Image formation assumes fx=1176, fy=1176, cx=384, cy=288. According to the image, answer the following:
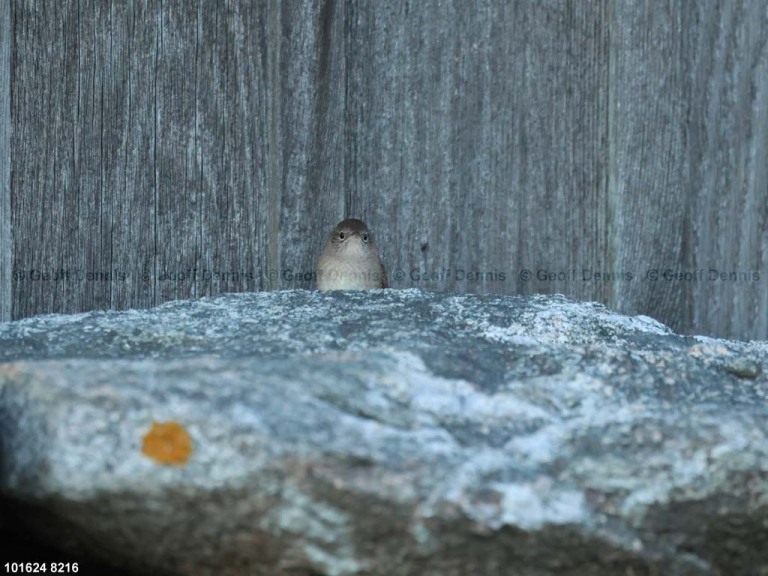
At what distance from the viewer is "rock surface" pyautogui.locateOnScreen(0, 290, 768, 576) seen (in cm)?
→ 230

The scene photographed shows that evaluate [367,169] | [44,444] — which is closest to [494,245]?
[367,169]

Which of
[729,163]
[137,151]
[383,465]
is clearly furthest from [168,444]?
[729,163]

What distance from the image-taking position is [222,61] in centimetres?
468

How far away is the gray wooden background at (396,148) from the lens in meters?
4.61

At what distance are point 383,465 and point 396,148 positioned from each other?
2.62 meters

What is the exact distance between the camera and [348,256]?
4.58m

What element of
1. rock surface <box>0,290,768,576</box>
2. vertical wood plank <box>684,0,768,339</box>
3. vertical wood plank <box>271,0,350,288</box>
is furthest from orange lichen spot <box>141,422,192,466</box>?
vertical wood plank <box>684,0,768,339</box>

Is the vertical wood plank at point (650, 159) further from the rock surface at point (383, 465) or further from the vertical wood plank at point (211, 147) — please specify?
the rock surface at point (383, 465)

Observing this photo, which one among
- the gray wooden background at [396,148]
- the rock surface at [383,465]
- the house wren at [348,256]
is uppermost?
the gray wooden background at [396,148]

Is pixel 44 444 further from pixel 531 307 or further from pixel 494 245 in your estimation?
pixel 494 245

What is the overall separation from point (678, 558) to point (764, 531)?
0.75 feet

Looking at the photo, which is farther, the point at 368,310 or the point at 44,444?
the point at 368,310

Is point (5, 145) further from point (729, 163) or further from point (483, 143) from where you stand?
point (729, 163)

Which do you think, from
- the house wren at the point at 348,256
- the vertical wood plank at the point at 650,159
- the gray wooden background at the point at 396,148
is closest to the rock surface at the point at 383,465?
the house wren at the point at 348,256
